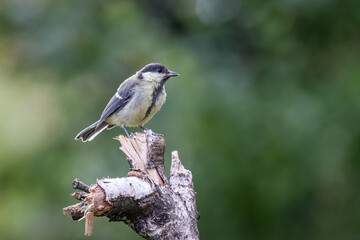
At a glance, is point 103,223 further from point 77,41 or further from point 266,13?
point 266,13

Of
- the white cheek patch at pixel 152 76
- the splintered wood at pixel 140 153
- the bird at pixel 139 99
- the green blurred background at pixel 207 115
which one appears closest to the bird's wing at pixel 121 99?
the bird at pixel 139 99

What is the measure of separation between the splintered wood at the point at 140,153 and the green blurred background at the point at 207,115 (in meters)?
2.50

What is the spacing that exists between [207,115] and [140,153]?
3053 mm

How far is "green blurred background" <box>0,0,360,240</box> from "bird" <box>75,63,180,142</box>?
1013mm

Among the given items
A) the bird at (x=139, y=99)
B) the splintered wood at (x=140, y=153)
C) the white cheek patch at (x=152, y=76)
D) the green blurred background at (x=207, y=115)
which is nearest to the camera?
the splintered wood at (x=140, y=153)

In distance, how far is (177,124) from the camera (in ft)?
20.0

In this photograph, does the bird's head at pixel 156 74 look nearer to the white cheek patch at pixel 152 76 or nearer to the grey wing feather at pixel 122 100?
the white cheek patch at pixel 152 76

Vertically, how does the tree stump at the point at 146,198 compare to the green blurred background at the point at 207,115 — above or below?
below

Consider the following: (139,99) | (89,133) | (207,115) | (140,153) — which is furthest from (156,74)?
(140,153)

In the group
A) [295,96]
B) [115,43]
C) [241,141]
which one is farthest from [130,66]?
[295,96]

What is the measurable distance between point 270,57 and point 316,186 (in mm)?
1854

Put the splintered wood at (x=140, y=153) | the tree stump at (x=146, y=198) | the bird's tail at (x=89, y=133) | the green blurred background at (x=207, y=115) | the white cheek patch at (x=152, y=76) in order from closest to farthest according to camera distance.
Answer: the tree stump at (x=146, y=198) → the splintered wood at (x=140, y=153) → the white cheek patch at (x=152, y=76) → the bird's tail at (x=89, y=133) → the green blurred background at (x=207, y=115)

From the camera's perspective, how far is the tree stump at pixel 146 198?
2.85 m

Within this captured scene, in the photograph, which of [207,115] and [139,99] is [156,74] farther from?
[207,115]
